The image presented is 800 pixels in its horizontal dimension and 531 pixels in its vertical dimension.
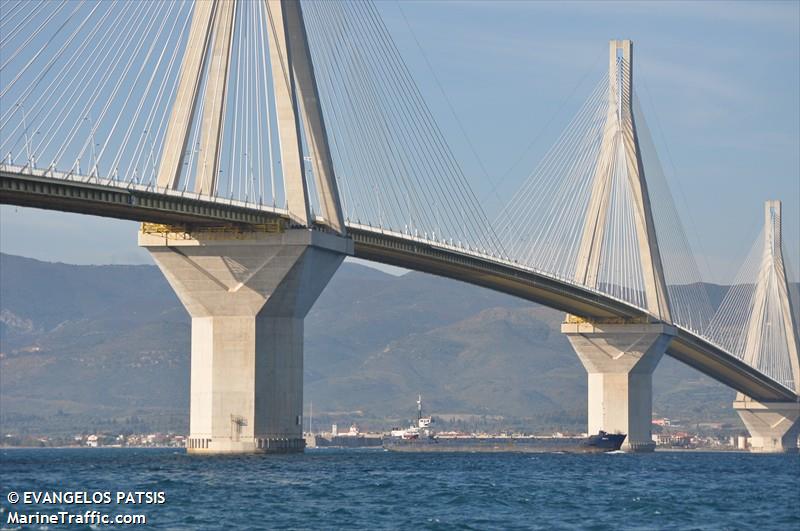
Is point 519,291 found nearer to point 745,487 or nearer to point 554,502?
point 745,487

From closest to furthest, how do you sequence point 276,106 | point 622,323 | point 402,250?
point 276,106 < point 402,250 < point 622,323

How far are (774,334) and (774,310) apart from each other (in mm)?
2862

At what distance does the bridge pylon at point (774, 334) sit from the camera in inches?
6029

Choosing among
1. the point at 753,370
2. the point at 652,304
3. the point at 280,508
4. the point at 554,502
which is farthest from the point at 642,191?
the point at 280,508

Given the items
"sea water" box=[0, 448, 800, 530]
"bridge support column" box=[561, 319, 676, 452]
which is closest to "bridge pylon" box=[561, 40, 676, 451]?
"bridge support column" box=[561, 319, 676, 452]

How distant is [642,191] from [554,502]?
2286 inches

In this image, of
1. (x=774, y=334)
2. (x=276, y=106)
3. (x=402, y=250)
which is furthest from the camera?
(x=774, y=334)

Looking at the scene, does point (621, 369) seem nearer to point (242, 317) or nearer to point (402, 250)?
point (402, 250)

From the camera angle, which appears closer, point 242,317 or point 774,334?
point 242,317

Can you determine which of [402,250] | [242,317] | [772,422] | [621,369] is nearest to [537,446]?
[621,369]

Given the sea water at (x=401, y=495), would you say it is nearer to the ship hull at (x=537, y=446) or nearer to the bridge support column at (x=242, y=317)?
the bridge support column at (x=242, y=317)

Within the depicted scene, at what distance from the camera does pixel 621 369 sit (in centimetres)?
11975

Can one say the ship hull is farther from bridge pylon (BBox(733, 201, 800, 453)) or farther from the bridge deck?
bridge pylon (BBox(733, 201, 800, 453))

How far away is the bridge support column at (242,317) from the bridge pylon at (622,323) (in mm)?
34309
